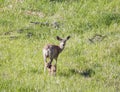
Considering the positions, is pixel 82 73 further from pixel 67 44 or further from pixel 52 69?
pixel 67 44

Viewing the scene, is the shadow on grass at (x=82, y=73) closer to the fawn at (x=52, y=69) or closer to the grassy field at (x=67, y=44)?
the grassy field at (x=67, y=44)

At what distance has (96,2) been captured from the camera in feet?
59.1

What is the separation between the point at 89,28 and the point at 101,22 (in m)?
0.65

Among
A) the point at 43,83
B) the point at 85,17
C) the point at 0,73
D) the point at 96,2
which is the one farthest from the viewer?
the point at 96,2

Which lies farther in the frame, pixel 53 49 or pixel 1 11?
pixel 1 11

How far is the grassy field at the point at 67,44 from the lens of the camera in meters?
10.1

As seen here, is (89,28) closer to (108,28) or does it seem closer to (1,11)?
(108,28)

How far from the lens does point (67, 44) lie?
13680 mm

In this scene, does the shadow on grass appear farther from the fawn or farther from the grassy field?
the fawn

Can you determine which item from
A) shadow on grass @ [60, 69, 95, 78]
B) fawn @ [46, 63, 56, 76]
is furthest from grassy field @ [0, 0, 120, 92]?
fawn @ [46, 63, 56, 76]

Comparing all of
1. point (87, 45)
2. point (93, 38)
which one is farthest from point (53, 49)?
point (93, 38)

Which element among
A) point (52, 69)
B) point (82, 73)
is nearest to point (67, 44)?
point (82, 73)

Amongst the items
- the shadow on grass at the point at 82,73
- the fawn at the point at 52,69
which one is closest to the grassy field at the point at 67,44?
the shadow on grass at the point at 82,73

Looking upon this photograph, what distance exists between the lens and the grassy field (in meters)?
10.1
